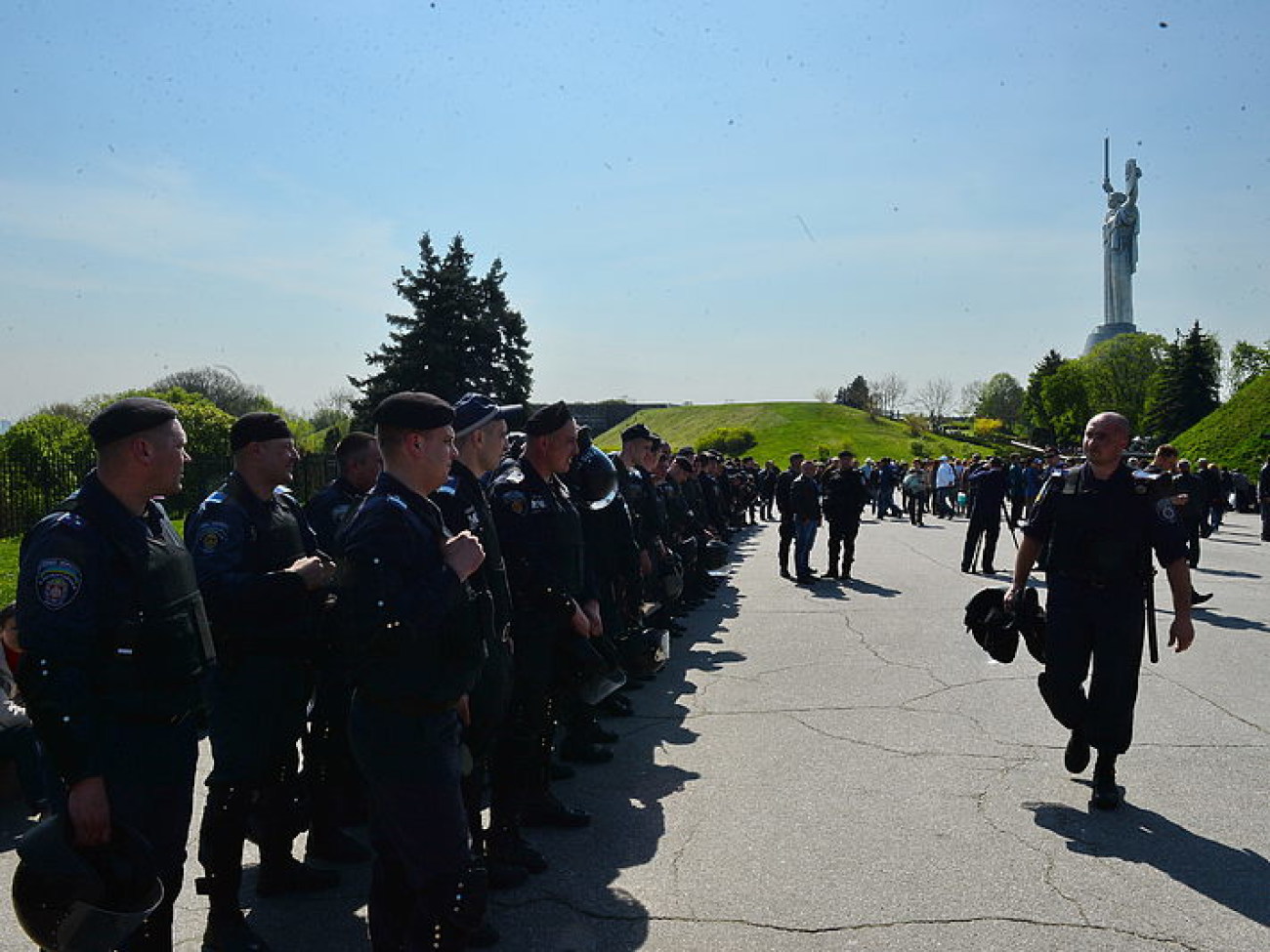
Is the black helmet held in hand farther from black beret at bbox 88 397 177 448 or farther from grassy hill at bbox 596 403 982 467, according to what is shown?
grassy hill at bbox 596 403 982 467

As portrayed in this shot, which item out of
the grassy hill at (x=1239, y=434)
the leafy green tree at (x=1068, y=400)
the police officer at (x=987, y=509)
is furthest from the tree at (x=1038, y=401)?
the police officer at (x=987, y=509)

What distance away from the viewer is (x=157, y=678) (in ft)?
9.80

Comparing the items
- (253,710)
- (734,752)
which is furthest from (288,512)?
(734,752)

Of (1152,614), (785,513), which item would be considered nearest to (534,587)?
(1152,614)

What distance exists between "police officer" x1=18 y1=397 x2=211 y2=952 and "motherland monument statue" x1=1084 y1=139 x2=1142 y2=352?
109 m

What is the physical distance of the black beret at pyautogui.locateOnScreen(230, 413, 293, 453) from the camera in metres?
A: 4.27

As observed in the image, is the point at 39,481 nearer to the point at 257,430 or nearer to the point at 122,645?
the point at 257,430

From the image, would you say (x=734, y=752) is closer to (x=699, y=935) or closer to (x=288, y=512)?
(x=699, y=935)

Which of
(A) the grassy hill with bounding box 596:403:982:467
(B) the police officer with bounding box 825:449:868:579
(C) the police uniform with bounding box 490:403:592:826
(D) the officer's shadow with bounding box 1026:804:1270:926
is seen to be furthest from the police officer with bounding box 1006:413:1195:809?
(A) the grassy hill with bounding box 596:403:982:467

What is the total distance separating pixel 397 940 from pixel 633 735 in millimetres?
3818

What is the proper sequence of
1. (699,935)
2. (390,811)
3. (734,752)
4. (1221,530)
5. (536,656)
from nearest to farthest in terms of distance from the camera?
(390,811)
(699,935)
(536,656)
(734,752)
(1221,530)

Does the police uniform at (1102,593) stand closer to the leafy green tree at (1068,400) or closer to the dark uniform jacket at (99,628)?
the dark uniform jacket at (99,628)

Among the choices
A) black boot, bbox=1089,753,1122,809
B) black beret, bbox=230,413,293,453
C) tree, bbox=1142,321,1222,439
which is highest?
tree, bbox=1142,321,1222,439

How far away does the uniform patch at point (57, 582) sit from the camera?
9.23 ft
